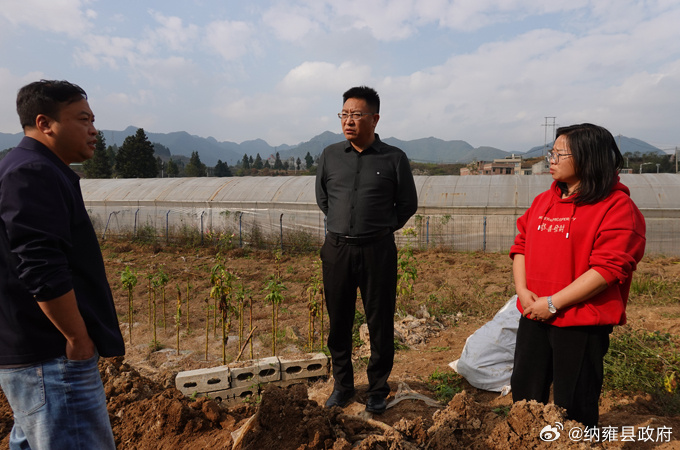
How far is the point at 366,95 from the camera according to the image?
2.61 metres

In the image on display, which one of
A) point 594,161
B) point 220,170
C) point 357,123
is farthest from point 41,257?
point 220,170

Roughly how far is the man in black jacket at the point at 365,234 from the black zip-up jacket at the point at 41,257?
137 centimetres

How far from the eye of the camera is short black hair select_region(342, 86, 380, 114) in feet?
8.58

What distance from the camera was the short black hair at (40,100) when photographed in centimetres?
150

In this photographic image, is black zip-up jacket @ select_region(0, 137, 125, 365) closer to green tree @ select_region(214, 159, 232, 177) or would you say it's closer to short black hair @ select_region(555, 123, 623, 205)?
short black hair @ select_region(555, 123, 623, 205)

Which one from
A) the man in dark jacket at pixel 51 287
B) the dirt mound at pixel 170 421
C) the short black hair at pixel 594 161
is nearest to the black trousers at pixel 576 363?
the short black hair at pixel 594 161

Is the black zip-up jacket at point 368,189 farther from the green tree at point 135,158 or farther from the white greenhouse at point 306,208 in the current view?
the green tree at point 135,158

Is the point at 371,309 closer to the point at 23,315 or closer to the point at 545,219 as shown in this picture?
the point at 545,219

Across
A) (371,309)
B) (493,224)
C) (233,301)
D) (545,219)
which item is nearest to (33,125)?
(371,309)

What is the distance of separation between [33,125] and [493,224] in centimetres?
1113

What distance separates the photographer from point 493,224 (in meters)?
11.4

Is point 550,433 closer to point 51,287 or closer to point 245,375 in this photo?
point 51,287

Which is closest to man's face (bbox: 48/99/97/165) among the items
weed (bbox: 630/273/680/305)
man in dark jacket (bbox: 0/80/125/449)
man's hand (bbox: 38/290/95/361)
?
man in dark jacket (bbox: 0/80/125/449)

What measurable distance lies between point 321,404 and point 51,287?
197cm
